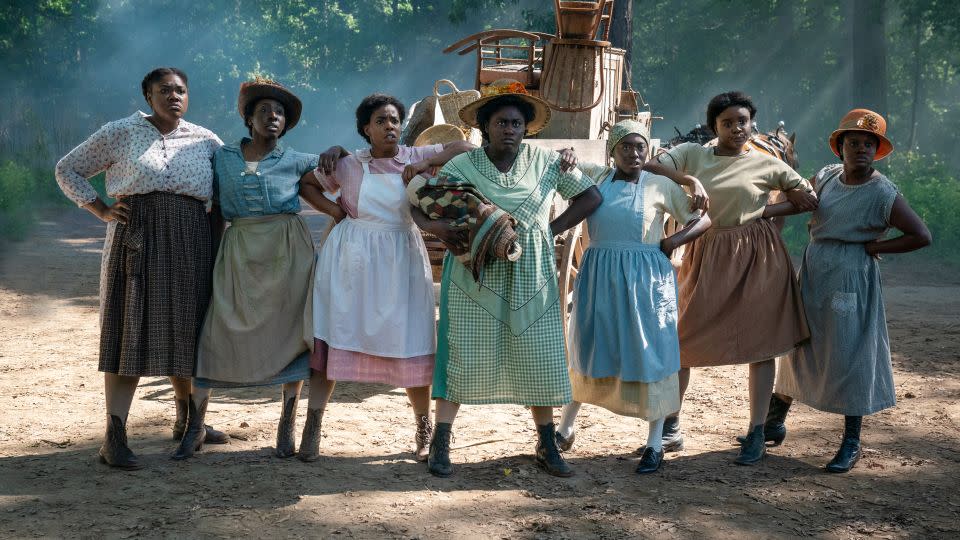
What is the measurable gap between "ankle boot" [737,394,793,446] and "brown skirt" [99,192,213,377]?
9.99 feet

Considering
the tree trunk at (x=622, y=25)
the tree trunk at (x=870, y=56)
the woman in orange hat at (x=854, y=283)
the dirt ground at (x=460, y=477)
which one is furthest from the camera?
the tree trunk at (x=870, y=56)

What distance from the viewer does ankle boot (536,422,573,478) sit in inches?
181

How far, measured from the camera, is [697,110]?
113 feet

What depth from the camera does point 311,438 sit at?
4730mm

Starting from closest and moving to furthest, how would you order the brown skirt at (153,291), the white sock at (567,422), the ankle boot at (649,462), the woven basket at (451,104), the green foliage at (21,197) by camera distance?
the brown skirt at (153,291)
the ankle boot at (649,462)
the white sock at (567,422)
the woven basket at (451,104)
the green foliage at (21,197)

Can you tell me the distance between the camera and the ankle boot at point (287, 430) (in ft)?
15.7

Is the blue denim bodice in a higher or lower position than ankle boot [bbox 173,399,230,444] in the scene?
higher

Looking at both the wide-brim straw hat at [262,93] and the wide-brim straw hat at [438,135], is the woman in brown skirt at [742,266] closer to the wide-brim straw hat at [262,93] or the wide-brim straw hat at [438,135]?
the wide-brim straw hat at [438,135]

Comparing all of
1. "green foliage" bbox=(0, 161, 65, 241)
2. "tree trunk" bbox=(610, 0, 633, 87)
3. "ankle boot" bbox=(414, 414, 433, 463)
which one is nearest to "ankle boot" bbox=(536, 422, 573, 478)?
Result: "ankle boot" bbox=(414, 414, 433, 463)

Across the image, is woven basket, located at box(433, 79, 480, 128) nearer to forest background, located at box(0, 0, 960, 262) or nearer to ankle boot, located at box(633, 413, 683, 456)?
ankle boot, located at box(633, 413, 683, 456)

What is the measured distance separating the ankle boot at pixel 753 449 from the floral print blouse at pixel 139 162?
9.98 ft

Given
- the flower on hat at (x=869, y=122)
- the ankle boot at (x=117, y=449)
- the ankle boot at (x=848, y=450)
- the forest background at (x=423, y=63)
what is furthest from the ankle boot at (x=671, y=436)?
the forest background at (x=423, y=63)

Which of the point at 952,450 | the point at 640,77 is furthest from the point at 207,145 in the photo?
the point at 640,77

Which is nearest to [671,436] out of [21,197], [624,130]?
[624,130]
